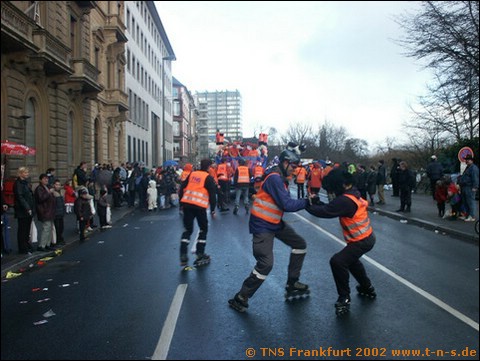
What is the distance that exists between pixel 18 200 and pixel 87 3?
18.3 metres

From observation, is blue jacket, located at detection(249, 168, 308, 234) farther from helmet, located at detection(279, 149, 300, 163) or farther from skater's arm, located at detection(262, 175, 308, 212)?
helmet, located at detection(279, 149, 300, 163)

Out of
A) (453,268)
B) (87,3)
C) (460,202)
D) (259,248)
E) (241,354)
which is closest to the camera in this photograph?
(241,354)

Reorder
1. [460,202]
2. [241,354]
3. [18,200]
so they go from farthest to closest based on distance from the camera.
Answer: [460,202] < [18,200] < [241,354]

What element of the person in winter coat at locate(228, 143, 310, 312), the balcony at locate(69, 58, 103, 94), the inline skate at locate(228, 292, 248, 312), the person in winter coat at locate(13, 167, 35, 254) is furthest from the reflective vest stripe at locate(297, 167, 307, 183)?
the inline skate at locate(228, 292, 248, 312)

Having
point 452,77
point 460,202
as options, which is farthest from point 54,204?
point 452,77

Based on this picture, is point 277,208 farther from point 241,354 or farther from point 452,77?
point 452,77

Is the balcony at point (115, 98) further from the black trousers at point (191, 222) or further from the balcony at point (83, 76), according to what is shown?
the black trousers at point (191, 222)

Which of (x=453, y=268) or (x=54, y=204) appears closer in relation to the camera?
(x=453, y=268)

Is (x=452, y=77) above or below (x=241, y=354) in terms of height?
above

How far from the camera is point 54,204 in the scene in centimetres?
986

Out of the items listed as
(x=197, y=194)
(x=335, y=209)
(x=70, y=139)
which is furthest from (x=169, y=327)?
(x=70, y=139)

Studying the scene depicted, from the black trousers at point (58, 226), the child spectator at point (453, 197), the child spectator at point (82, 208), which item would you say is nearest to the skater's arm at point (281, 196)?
the black trousers at point (58, 226)

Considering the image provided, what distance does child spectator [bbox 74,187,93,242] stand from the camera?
11375 millimetres

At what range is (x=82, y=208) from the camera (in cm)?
1147
